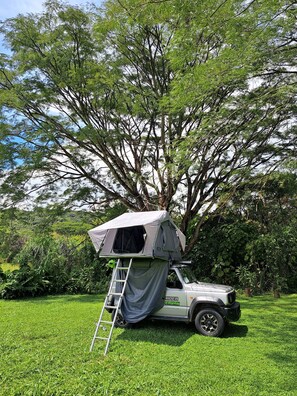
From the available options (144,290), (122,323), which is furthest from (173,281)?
(122,323)

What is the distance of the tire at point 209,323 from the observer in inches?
238

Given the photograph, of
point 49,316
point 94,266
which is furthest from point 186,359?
point 94,266

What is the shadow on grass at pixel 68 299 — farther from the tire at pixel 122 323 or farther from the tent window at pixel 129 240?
the tent window at pixel 129 240

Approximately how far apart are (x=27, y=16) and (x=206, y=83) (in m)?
7.48

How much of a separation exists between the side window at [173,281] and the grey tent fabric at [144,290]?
0.23 meters

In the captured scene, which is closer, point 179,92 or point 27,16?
point 179,92

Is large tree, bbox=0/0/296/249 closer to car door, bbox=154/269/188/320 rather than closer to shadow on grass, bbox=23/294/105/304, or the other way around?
car door, bbox=154/269/188/320

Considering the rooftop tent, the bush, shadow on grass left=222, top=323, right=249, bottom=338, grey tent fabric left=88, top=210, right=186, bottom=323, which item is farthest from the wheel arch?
the bush

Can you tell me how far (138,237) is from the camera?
24.0 ft

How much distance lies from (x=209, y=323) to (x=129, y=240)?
2.57 m

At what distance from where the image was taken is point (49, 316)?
7945 mm

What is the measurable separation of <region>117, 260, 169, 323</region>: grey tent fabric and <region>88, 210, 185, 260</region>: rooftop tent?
0.34 metres

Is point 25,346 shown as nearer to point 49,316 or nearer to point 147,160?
point 49,316

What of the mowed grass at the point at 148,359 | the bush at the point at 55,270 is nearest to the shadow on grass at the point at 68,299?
the bush at the point at 55,270
